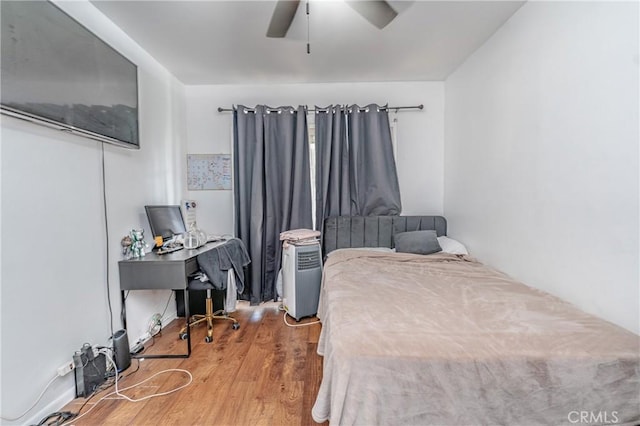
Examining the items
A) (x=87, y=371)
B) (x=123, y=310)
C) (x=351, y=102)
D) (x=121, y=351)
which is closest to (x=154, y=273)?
(x=123, y=310)

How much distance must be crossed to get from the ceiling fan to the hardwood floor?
2288mm

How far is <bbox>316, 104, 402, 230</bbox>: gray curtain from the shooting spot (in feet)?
10.5

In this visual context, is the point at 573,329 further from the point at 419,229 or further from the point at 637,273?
the point at 419,229

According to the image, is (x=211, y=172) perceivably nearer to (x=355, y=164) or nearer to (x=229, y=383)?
(x=355, y=164)

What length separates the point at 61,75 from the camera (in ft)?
5.21

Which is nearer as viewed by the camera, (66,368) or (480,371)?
(480,371)

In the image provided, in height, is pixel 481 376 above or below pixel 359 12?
below

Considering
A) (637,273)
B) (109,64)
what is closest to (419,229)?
(637,273)

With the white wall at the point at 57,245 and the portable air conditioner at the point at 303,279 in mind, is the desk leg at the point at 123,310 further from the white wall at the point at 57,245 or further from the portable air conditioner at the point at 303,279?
the portable air conditioner at the point at 303,279

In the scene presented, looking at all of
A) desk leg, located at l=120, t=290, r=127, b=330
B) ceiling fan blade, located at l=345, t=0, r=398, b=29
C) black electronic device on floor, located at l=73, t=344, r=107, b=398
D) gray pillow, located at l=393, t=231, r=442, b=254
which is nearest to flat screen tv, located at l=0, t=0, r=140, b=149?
desk leg, located at l=120, t=290, r=127, b=330

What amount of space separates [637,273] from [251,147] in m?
3.16

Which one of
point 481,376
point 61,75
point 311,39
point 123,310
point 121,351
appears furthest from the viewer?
point 311,39

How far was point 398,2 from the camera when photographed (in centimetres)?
185

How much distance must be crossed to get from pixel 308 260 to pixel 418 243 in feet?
3.70
